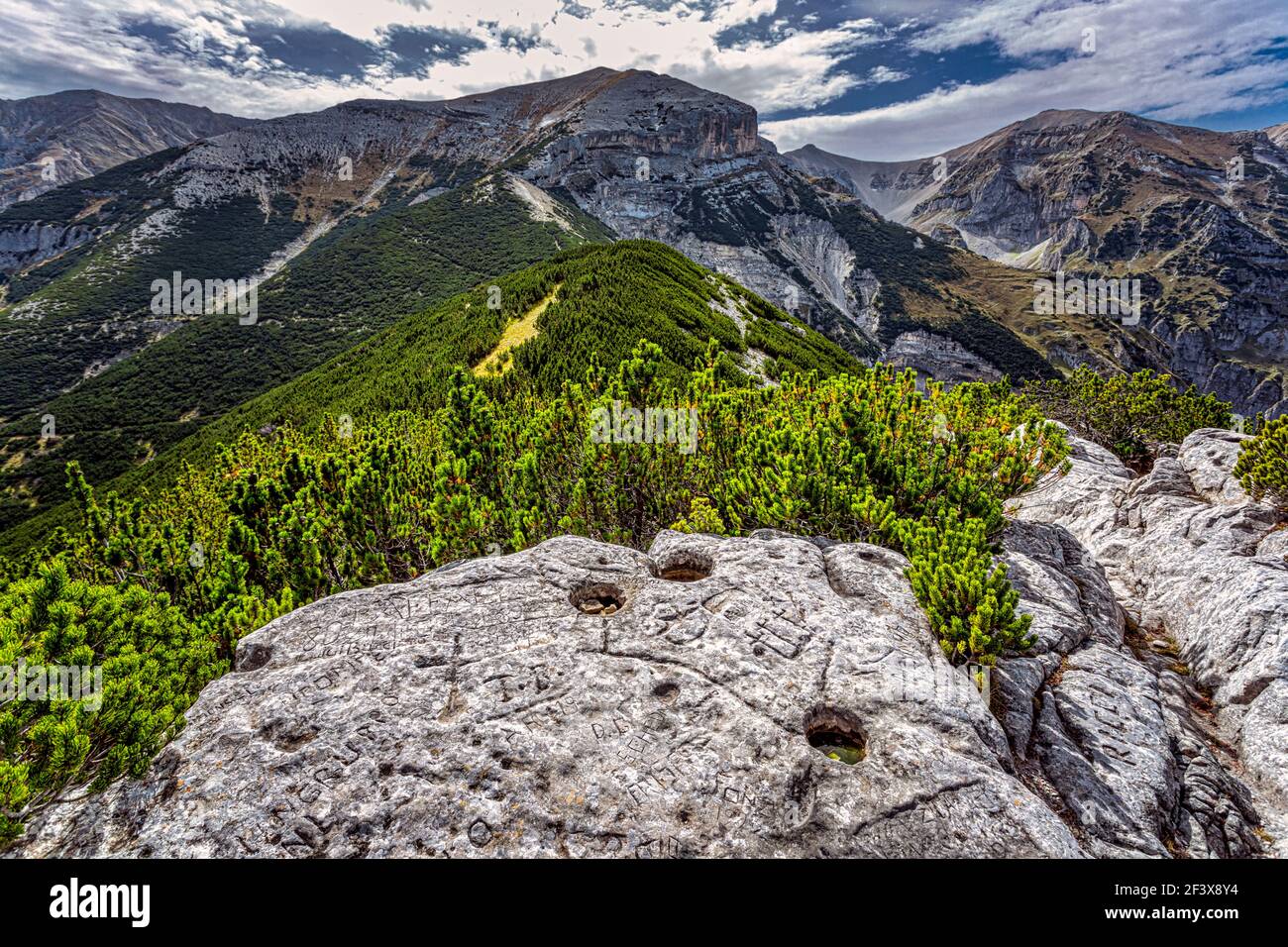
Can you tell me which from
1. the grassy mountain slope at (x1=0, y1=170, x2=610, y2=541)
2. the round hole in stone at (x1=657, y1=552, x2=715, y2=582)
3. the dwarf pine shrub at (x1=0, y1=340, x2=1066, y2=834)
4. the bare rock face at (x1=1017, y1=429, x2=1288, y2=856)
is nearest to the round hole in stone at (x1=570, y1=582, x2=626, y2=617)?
the round hole in stone at (x1=657, y1=552, x2=715, y2=582)

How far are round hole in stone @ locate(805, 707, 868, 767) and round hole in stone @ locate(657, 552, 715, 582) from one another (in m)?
2.90

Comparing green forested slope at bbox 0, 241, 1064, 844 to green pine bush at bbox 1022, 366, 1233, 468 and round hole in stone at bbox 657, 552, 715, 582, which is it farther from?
green pine bush at bbox 1022, 366, 1233, 468

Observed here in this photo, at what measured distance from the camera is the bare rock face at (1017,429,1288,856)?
8081 millimetres

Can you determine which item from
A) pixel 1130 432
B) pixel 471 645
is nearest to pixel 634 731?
pixel 471 645

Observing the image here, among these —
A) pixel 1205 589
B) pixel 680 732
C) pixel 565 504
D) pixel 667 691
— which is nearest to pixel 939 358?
pixel 1205 589

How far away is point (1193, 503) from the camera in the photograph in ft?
52.1

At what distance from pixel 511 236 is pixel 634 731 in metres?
164

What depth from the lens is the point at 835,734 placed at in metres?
6.14

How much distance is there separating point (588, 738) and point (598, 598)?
8.20ft

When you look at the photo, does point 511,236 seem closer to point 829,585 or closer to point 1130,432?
point 1130,432

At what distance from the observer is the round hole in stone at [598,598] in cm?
786

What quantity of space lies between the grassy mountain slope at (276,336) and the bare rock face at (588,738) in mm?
92667
